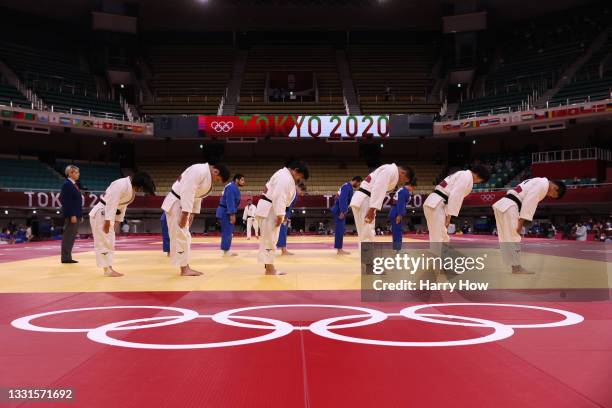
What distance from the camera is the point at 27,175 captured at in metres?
30.1

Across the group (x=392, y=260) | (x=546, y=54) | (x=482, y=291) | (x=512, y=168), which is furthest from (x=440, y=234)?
(x=546, y=54)

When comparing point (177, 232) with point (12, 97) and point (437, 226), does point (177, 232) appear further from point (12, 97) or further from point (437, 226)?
point (12, 97)

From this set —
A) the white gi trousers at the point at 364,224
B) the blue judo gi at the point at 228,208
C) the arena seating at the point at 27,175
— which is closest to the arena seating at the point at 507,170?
the blue judo gi at the point at 228,208

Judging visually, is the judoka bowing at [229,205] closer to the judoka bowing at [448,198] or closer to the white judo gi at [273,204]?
the white judo gi at [273,204]

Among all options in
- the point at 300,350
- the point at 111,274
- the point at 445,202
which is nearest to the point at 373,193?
the point at 445,202

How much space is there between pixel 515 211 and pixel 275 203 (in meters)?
3.86

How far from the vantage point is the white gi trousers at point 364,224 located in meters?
7.86

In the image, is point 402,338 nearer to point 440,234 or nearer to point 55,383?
point 55,383

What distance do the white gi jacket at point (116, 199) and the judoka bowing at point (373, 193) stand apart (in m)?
3.83

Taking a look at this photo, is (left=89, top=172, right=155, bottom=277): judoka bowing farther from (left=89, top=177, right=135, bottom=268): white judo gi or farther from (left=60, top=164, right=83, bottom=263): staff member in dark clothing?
(left=60, top=164, right=83, bottom=263): staff member in dark clothing

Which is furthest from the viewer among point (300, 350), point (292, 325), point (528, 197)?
point (528, 197)

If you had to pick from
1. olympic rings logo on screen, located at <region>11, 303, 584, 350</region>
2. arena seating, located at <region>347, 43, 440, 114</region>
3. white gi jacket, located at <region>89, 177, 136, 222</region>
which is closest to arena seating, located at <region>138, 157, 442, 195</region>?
arena seating, located at <region>347, 43, 440, 114</region>

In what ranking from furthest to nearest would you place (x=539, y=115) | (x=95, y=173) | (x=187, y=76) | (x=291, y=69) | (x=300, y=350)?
(x=187, y=76) < (x=291, y=69) < (x=95, y=173) < (x=539, y=115) < (x=300, y=350)

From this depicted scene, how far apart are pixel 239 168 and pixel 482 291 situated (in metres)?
30.5
